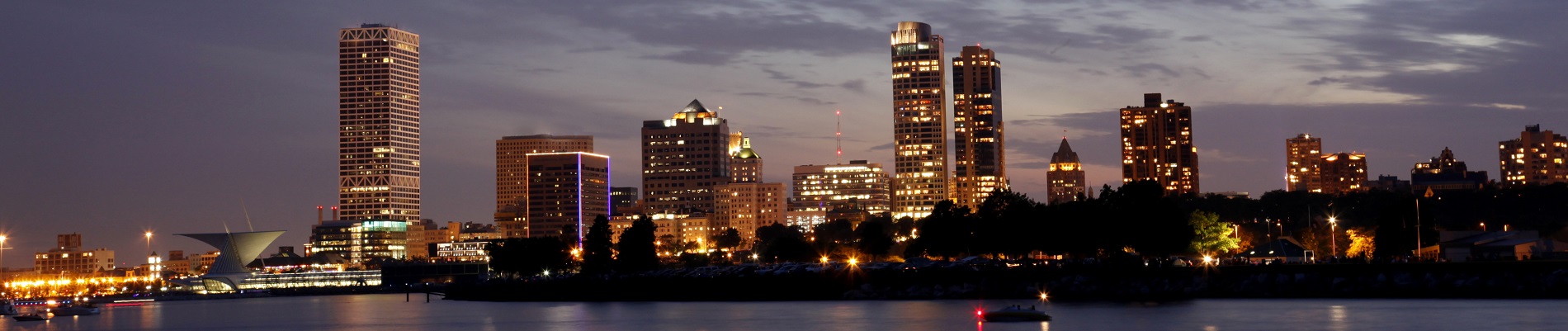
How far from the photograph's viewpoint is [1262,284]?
11612cm

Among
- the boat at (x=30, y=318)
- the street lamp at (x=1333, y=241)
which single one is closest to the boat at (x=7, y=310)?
the boat at (x=30, y=318)

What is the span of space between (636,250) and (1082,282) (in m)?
63.5

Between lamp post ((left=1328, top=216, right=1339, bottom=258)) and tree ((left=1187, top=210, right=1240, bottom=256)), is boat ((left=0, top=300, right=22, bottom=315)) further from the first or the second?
lamp post ((left=1328, top=216, right=1339, bottom=258))

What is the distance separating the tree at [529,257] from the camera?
192000mm

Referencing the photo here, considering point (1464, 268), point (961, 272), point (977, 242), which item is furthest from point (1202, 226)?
point (1464, 268)

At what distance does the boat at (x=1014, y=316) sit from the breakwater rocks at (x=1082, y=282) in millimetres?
24170

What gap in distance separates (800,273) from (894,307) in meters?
30.9

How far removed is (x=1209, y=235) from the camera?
158m

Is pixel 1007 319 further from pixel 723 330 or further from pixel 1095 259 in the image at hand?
pixel 1095 259

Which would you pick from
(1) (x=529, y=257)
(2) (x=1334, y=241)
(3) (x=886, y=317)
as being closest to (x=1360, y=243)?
(2) (x=1334, y=241)

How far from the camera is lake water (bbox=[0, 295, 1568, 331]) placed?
87.9 meters

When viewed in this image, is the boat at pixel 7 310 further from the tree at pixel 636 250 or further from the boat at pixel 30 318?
the tree at pixel 636 250

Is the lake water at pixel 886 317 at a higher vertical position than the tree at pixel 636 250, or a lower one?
lower

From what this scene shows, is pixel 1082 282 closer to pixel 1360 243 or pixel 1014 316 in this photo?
pixel 1014 316
